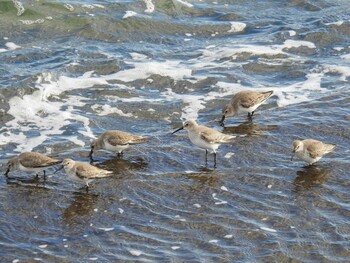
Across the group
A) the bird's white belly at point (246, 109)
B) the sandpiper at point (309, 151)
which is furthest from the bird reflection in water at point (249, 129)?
the sandpiper at point (309, 151)

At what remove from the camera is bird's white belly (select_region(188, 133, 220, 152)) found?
12.0 meters

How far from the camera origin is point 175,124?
14.5 m

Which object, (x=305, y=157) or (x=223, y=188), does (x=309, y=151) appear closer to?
(x=305, y=157)

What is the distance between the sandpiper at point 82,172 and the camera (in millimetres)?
10977

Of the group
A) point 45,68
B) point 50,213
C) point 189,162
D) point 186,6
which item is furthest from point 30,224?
point 186,6

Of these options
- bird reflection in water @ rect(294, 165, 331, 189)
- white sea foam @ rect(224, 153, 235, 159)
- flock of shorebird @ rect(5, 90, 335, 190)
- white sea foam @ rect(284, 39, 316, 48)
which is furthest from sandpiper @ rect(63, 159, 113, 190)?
white sea foam @ rect(284, 39, 316, 48)

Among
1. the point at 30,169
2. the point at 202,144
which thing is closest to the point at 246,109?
the point at 202,144

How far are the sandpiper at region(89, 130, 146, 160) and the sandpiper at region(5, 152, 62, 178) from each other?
1.14 m

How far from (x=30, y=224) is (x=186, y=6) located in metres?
14.2

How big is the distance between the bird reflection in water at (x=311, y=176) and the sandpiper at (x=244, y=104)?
2.62m

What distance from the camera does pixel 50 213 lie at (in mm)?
10320

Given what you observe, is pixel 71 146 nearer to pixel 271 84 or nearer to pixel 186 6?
pixel 271 84

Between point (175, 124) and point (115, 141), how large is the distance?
7.98 ft

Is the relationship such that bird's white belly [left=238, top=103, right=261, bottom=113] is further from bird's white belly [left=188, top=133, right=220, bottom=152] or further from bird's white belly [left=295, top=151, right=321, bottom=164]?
bird's white belly [left=295, top=151, right=321, bottom=164]
